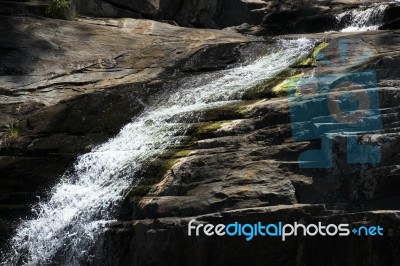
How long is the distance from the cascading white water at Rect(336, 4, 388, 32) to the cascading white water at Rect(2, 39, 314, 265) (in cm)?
881

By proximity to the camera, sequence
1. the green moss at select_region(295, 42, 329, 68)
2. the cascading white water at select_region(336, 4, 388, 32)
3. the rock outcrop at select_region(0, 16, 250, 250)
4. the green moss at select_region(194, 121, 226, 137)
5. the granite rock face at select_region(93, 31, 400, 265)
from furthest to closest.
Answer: the cascading white water at select_region(336, 4, 388, 32) → the green moss at select_region(295, 42, 329, 68) → the rock outcrop at select_region(0, 16, 250, 250) → the green moss at select_region(194, 121, 226, 137) → the granite rock face at select_region(93, 31, 400, 265)

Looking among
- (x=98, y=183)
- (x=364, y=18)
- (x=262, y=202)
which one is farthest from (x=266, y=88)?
(x=364, y=18)

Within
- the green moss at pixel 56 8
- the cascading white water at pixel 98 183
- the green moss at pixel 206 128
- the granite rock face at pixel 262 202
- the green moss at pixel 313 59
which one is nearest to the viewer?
→ the granite rock face at pixel 262 202

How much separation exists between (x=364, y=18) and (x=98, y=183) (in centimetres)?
1317

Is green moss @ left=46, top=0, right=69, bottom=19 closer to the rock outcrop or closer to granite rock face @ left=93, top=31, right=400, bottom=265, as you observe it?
the rock outcrop

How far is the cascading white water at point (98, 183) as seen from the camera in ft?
29.7

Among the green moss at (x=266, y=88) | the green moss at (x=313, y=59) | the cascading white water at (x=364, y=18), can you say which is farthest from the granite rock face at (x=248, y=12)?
the green moss at (x=266, y=88)

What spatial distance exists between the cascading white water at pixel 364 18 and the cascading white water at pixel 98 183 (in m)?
8.81

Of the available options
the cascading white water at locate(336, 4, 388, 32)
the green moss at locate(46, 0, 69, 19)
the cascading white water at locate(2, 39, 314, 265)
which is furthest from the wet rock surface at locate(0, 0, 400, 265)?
the cascading white water at locate(336, 4, 388, 32)

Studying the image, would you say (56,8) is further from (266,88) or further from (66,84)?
(266,88)

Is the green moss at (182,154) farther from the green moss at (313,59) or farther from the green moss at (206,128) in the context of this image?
the green moss at (313,59)

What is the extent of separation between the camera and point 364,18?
20.6m

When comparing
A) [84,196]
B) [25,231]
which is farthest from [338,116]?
[25,231]

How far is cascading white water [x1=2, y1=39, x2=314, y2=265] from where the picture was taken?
29.7ft
